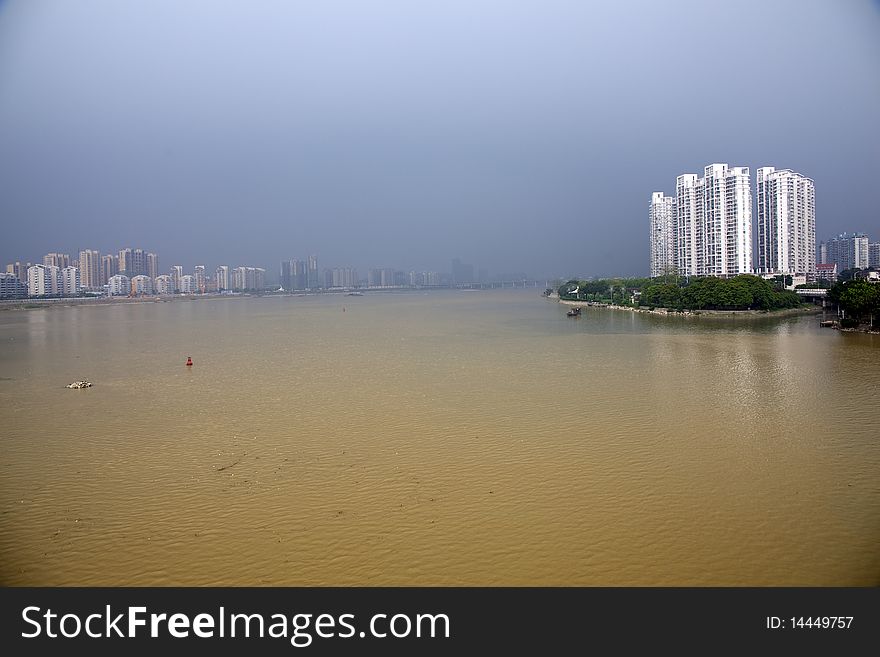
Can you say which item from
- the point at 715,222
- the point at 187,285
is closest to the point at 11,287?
the point at 187,285

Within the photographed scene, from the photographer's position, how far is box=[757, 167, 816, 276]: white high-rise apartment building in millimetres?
25547

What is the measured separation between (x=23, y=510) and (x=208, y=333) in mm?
11701

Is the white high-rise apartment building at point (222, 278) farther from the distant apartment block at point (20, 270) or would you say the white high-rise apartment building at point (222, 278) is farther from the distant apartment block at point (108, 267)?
the distant apartment block at point (20, 270)

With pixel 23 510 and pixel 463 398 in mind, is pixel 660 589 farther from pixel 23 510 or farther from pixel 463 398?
pixel 463 398

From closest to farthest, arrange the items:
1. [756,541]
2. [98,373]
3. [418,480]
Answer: [756,541]
[418,480]
[98,373]

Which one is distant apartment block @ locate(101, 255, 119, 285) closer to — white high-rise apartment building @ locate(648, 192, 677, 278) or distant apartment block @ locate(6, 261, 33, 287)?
distant apartment block @ locate(6, 261, 33, 287)

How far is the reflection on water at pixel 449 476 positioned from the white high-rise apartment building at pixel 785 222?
68.7ft

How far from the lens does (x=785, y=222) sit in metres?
25.6

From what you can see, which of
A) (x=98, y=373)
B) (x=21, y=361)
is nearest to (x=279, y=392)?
(x=98, y=373)

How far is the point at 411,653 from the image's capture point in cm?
168

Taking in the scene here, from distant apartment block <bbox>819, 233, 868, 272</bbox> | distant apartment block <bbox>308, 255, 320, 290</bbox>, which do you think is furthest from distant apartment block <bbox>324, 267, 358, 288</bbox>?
distant apartment block <bbox>819, 233, 868, 272</bbox>

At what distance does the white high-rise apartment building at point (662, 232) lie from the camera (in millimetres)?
32625

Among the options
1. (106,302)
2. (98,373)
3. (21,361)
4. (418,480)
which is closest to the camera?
(418,480)

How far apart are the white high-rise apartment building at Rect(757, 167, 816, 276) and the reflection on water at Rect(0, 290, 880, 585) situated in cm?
2093
